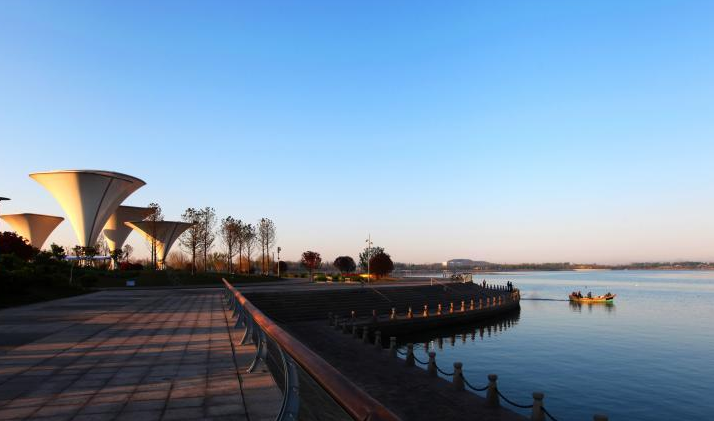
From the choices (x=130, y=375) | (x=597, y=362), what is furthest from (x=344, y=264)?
(x=130, y=375)

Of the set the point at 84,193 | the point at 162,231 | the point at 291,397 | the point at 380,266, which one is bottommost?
the point at 380,266

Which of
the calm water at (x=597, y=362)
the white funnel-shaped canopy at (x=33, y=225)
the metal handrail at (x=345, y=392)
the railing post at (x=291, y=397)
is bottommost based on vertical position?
the calm water at (x=597, y=362)

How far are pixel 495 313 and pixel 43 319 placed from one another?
3845cm

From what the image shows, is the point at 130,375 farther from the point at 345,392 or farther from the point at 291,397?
the point at 345,392

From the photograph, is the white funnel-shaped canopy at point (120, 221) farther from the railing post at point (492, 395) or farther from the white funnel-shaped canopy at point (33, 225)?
the railing post at point (492, 395)

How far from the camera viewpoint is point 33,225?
101 meters

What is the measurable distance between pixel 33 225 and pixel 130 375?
11804cm

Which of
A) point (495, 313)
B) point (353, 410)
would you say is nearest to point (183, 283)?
point (495, 313)

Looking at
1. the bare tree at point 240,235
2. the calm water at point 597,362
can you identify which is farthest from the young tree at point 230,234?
the calm water at point 597,362

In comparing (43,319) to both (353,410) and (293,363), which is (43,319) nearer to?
(293,363)

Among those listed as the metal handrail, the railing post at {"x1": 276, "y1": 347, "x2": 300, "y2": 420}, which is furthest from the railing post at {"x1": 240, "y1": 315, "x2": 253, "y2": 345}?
the metal handrail

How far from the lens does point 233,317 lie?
687 inches

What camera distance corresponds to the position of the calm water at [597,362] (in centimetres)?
1755

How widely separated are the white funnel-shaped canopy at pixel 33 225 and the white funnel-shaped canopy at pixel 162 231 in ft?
113
